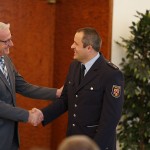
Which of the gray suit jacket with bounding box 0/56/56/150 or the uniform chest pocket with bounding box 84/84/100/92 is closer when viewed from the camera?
the uniform chest pocket with bounding box 84/84/100/92

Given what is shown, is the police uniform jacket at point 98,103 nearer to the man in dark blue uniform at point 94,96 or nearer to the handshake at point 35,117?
the man in dark blue uniform at point 94,96

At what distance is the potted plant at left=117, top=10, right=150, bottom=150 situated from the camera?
3.28m

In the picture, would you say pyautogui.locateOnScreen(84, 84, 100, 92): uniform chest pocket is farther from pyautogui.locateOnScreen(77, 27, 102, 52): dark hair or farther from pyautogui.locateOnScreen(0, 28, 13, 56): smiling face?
pyautogui.locateOnScreen(0, 28, 13, 56): smiling face

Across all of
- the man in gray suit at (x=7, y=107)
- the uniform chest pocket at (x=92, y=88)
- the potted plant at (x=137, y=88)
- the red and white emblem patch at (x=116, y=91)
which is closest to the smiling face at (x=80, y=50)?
the uniform chest pocket at (x=92, y=88)

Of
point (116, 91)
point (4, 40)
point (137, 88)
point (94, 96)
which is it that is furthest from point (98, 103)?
point (137, 88)

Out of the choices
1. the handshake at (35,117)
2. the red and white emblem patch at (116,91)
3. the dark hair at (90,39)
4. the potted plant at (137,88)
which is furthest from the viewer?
the potted plant at (137,88)

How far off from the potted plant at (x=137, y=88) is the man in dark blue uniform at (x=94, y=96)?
3.51ft

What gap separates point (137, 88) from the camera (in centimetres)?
335

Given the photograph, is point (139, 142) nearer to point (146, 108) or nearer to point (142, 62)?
point (146, 108)

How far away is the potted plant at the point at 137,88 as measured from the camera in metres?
3.28

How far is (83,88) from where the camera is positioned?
226cm

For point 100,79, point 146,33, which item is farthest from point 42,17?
point 100,79

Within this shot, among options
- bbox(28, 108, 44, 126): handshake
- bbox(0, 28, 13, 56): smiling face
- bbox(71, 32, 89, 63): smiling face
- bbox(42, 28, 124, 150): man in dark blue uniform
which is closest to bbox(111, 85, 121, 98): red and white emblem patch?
bbox(42, 28, 124, 150): man in dark blue uniform

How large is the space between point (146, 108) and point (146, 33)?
30.3 inches
